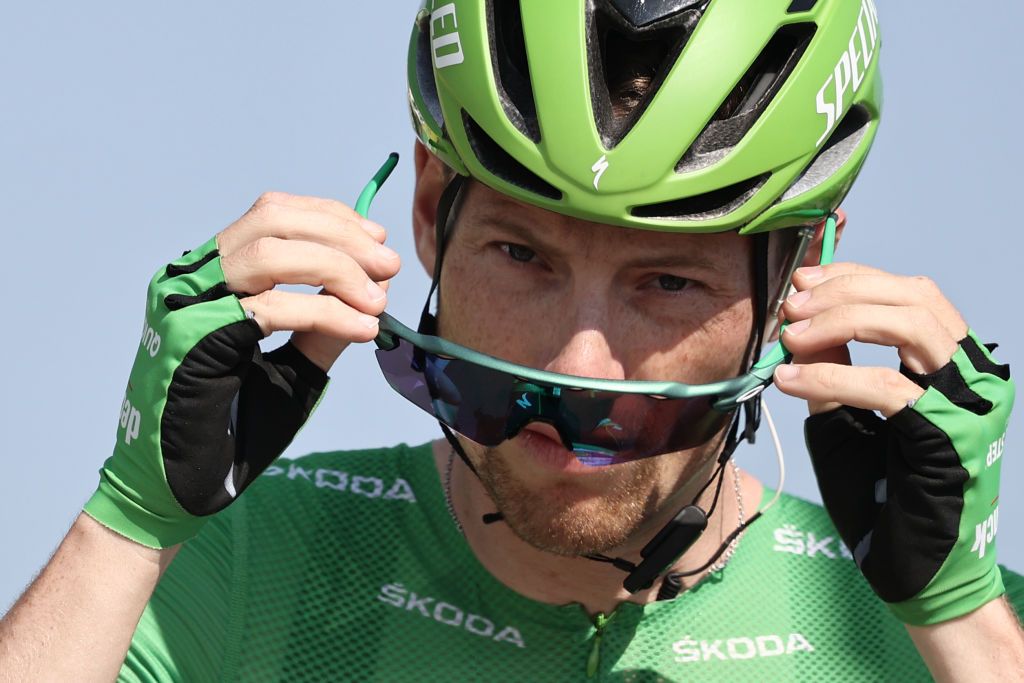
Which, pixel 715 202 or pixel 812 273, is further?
pixel 715 202

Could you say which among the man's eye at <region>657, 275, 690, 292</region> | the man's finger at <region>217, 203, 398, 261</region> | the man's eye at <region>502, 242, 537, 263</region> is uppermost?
the man's finger at <region>217, 203, 398, 261</region>

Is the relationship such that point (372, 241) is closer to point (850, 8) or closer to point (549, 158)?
point (549, 158)

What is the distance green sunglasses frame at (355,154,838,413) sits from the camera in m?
3.98

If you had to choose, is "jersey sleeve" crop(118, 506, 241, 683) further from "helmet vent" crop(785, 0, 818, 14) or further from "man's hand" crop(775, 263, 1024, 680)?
"helmet vent" crop(785, 0, 818, 14)

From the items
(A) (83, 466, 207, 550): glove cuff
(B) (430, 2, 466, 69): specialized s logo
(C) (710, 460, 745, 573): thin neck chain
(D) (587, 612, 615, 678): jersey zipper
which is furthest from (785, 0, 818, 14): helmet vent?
(A) (83, 466, 207, 550): glove cuff

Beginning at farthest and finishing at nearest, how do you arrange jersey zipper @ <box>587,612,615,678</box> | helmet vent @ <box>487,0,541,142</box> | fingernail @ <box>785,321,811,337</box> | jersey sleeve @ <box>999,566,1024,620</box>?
jersey sleeve @ <box>999,566,1024,620</box> < jersey zipper @ <box>587,612,615,678</box> < helmet vent @ <box>487,0,541,142</box> < fingernail @ <box>785,321,811,337</box>

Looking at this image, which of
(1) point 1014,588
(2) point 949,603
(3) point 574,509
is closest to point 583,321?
(3) point 574,509

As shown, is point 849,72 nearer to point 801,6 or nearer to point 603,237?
point 801,6

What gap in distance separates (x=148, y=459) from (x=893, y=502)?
6.14 ft

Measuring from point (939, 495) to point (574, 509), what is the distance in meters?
0.98

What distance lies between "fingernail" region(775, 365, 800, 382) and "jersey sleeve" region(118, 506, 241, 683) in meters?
1.67

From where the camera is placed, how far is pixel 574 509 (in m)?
4.27

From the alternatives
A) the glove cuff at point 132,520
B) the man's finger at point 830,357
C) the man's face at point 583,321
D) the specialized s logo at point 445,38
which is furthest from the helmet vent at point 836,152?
the glove cuff at point 132,520

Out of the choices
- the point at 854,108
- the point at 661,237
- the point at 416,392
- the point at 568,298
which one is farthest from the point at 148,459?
the point at 854,108
